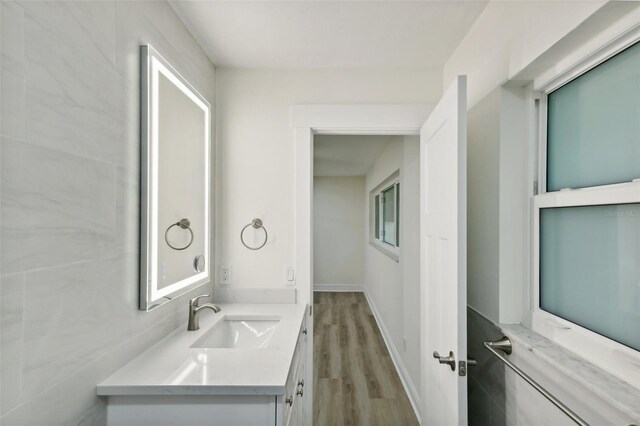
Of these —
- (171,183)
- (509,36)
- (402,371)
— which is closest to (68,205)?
(171,183)

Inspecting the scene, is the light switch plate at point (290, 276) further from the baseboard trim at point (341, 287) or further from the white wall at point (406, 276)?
the baseboard trim at point (341, 287)

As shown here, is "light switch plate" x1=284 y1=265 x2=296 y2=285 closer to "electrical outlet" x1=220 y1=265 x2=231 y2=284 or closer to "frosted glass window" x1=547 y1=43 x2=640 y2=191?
"electrical outlet" x1=220 y1=265 x2=231 y2=284

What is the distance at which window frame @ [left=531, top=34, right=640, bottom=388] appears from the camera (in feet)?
2.84

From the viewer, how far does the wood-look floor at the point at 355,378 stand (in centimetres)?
241

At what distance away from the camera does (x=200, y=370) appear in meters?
1.15

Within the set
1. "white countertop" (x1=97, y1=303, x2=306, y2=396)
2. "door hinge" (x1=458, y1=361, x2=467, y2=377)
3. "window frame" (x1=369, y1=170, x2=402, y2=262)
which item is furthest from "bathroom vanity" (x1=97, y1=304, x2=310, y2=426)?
"window frame" (x1=369, y1=170, x2=402, y2=262)

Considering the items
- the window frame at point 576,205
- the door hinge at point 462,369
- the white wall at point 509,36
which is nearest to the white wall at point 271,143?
the white wall at point 509,36

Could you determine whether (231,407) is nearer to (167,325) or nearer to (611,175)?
(167,325)

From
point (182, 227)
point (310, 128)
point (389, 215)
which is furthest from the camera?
point (389, 215)

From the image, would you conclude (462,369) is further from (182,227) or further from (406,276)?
(406,276)

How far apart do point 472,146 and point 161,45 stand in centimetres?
150

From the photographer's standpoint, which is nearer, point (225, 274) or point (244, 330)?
point (244, 330)

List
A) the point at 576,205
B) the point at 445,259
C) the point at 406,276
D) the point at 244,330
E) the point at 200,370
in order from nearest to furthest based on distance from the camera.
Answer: the point at 576,205, the point at 200,370, the point at 445,259, the point at 244,330, the point at 406,276

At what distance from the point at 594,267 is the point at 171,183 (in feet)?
5.29
